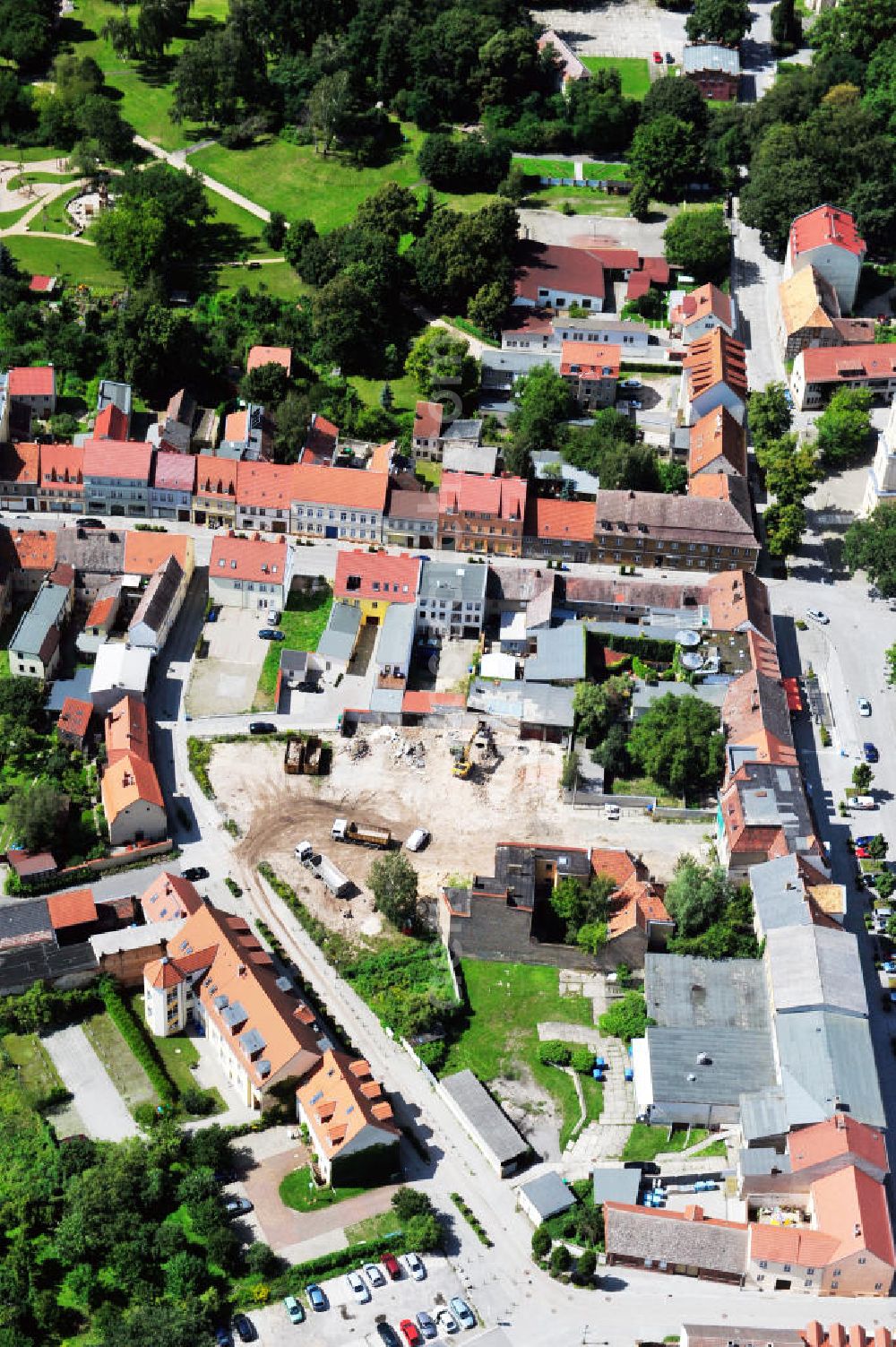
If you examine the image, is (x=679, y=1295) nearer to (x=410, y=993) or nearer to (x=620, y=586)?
(x=410, y=993)

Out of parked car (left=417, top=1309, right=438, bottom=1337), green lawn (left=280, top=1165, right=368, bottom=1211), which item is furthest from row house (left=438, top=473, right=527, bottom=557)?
parked car (left=417, top=1309, right=438, bottom=1337)

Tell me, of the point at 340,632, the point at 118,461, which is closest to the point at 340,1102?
the point at 340,632

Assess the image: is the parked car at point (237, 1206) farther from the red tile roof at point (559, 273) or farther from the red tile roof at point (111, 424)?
the red tile roof at point (559, 273)

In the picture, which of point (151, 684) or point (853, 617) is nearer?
point (151, 684)

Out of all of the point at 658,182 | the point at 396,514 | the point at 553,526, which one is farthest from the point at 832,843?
the point at 658,182

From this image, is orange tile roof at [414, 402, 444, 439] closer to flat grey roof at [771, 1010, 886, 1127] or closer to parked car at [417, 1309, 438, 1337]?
flat grey roof at [771, 1010, 886, 1127]

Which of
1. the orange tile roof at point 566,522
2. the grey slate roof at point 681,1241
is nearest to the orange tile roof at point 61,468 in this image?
the orange tile roof at point 566,522

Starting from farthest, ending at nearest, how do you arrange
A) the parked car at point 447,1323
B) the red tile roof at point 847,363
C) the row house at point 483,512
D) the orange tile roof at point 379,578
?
the red tile roof at point 847,363
the row house at point 483,512
the orange tile roof at point 379,578
the parked car at point 447,1323

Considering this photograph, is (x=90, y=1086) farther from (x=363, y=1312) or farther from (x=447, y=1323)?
(x=447, y=1323)
